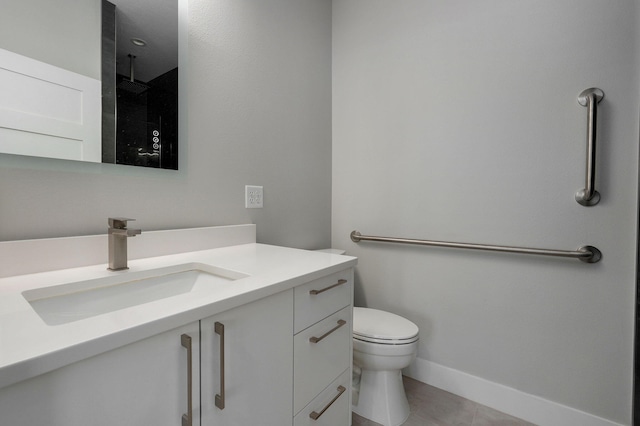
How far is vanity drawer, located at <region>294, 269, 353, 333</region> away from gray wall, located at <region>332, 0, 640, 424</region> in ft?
2.56

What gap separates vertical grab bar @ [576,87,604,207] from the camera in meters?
1.22

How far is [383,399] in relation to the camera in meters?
1.42

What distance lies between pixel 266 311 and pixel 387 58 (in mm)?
1637

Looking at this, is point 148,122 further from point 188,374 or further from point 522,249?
point 522,249

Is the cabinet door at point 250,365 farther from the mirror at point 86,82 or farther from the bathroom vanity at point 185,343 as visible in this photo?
the mirror at point 86,82

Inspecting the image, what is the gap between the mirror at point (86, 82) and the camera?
0.84 metres

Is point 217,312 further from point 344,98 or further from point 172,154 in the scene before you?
point 344,98

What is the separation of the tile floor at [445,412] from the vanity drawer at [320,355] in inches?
22.1

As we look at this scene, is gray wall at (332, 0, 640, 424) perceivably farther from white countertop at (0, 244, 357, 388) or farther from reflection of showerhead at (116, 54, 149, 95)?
reflection of showerhead at (116, 54, 149, 95)

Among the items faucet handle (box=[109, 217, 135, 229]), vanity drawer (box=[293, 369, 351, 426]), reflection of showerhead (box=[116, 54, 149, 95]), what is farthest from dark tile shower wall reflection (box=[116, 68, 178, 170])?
vanity drawer (box=[293, 369, 351, 426])

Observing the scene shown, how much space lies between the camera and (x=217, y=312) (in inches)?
25.1

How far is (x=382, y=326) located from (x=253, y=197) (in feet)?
2.89

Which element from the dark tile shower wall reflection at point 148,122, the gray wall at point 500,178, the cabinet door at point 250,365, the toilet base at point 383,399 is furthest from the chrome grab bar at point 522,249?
the dark tile shower wall reflection at point 148,122

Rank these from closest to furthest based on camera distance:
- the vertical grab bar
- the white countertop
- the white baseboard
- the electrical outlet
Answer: the white countertop, the vertical grab bar, the white baseboard, the electrical outlet
